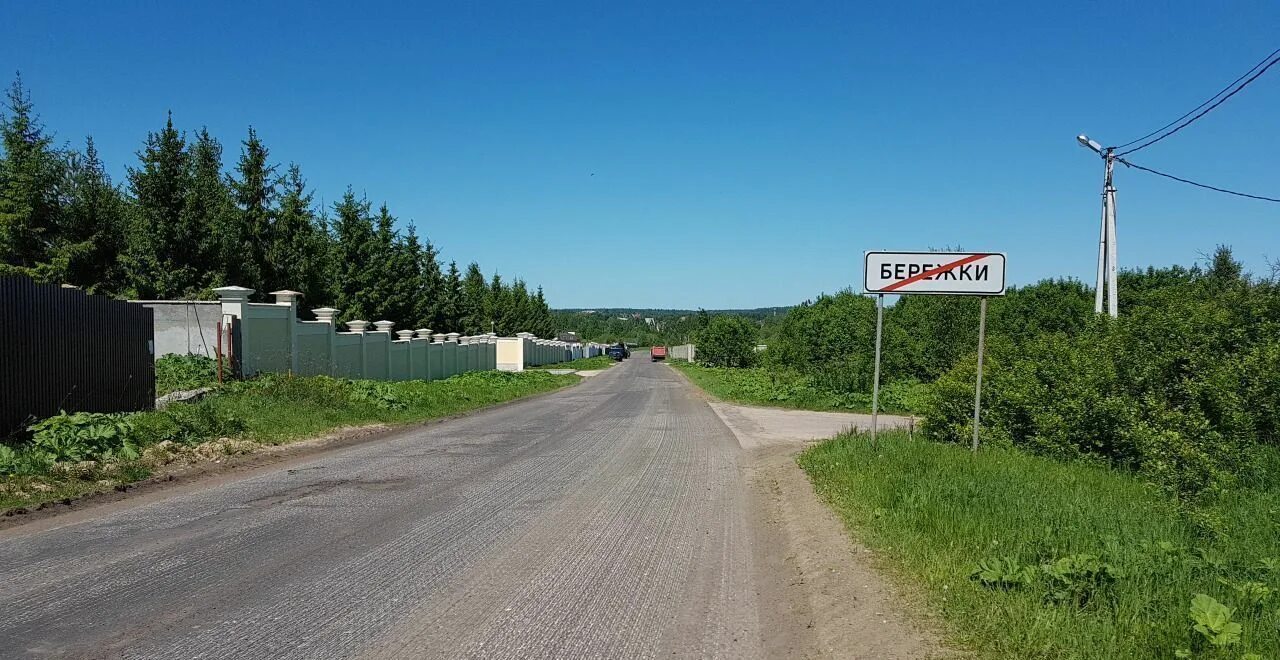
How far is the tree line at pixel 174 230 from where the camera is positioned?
2689 centimetres

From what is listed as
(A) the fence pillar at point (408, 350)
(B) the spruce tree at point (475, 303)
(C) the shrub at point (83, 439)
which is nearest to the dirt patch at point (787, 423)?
(C) the shrub at point (83, 439)

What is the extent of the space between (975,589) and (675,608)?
187 centimetres

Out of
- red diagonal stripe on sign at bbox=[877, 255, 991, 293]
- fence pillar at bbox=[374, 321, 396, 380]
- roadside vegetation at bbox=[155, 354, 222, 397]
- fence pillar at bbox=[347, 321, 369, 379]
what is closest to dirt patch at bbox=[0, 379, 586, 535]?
roadside vegetation at bbox=[155, 354, 222, 397]

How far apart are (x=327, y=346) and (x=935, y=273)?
1859cm

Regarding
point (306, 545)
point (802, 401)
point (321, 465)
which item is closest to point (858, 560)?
point (306, 545)

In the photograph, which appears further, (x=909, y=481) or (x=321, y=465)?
(x=321, y=465)

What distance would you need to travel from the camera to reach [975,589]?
4.61 m

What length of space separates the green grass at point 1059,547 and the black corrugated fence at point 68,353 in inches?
441

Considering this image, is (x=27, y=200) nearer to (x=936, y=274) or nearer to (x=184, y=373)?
(x=184, y=373)

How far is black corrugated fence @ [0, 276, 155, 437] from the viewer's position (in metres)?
10.5

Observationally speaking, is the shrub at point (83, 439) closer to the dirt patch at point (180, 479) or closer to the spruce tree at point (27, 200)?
the dirt patch at point (180, 479)

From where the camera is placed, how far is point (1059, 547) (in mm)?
5191

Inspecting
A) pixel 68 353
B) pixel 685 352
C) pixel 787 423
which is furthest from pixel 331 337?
pixel 685 352

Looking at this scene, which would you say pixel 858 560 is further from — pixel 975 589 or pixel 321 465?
pixel 321 465
